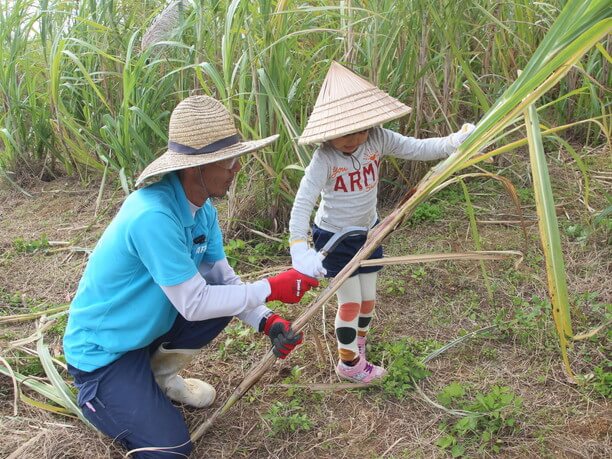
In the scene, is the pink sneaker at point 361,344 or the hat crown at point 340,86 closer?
the hat crown at point 340,86

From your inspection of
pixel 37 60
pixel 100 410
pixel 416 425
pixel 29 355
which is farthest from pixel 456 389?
pixel 37 60

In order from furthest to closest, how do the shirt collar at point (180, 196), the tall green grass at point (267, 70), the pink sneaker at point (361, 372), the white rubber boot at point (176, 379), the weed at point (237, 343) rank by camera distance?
the tall green grass at point (267, 70)
the weed at point (237, 343)
the pink sneaker at point (361, 372)
the white rubber boot at point (176, 379)
the shirt collar at point (180, 196)

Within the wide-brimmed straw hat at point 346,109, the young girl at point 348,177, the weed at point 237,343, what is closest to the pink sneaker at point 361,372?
the young girl at point 348,177

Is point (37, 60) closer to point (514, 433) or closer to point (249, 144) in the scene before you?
point (249, 144)

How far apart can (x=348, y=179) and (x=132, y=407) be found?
86 cm

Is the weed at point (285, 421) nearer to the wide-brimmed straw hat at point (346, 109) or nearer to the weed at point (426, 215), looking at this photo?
the wide-brimmed straw hat at point (346, 109)

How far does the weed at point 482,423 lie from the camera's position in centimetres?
153

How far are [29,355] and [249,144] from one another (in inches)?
43.9

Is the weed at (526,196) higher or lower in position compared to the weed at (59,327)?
higher

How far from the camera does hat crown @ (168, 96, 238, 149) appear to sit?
1423 millimetres

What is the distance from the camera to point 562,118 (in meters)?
2.97

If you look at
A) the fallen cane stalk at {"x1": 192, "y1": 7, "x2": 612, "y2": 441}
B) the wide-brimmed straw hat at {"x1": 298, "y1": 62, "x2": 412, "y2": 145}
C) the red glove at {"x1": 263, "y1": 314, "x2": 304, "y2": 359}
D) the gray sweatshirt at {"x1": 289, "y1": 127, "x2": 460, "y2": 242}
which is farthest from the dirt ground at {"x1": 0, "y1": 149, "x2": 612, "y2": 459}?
the wide-brimmed straw hat at {"x1": 298, "y1": 62, "x2": 412, "y2": 145}

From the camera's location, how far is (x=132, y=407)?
5.06 ft

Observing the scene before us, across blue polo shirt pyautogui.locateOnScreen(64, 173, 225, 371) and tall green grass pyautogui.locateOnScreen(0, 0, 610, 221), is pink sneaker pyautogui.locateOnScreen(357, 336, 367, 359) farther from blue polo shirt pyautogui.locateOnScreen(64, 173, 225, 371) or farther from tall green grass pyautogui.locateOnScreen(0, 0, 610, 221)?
tall green grass pyautogui.locateOnScreen(0, 0, 610, 221)
